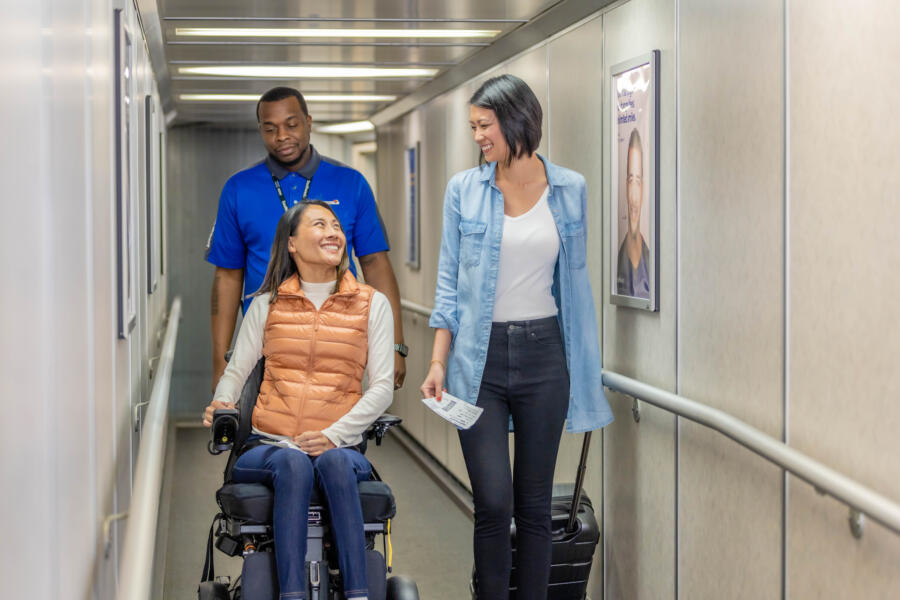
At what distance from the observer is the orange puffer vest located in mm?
Answer: 3475

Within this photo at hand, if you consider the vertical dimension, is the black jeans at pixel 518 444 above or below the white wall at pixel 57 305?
below

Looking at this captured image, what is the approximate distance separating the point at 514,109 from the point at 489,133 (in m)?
0.11

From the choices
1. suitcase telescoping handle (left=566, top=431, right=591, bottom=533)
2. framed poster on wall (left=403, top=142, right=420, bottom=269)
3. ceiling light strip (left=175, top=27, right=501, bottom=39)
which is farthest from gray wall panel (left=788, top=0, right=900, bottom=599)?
framed poster on wall (left=403, top=142, right=420, bottom=269)

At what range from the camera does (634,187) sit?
3957 millimetres

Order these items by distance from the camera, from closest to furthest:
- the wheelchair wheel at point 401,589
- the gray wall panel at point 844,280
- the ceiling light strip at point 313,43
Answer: the gray wall panel at point 844,280
the wheelchair wheel at point 401,589
the ceiling light strip at point 313,43

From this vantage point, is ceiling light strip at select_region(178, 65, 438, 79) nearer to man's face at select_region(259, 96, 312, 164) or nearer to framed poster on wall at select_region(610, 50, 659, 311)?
man's face at select_region(259, 96, 312, 164)

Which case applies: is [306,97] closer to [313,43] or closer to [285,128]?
[313,43]

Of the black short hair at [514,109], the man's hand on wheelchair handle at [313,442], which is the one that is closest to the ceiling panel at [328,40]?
the black short hair at [514,109]

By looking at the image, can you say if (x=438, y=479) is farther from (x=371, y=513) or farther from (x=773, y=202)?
(x=773, y=202)

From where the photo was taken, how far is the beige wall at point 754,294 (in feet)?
7.77

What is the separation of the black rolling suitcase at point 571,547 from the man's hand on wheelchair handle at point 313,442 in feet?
2.85

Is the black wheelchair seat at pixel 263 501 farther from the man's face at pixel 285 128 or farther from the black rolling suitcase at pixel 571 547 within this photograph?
the man's face at pixel 285 128

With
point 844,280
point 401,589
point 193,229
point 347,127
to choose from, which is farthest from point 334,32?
point 347,127

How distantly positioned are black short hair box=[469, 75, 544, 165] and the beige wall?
1.66 ft
